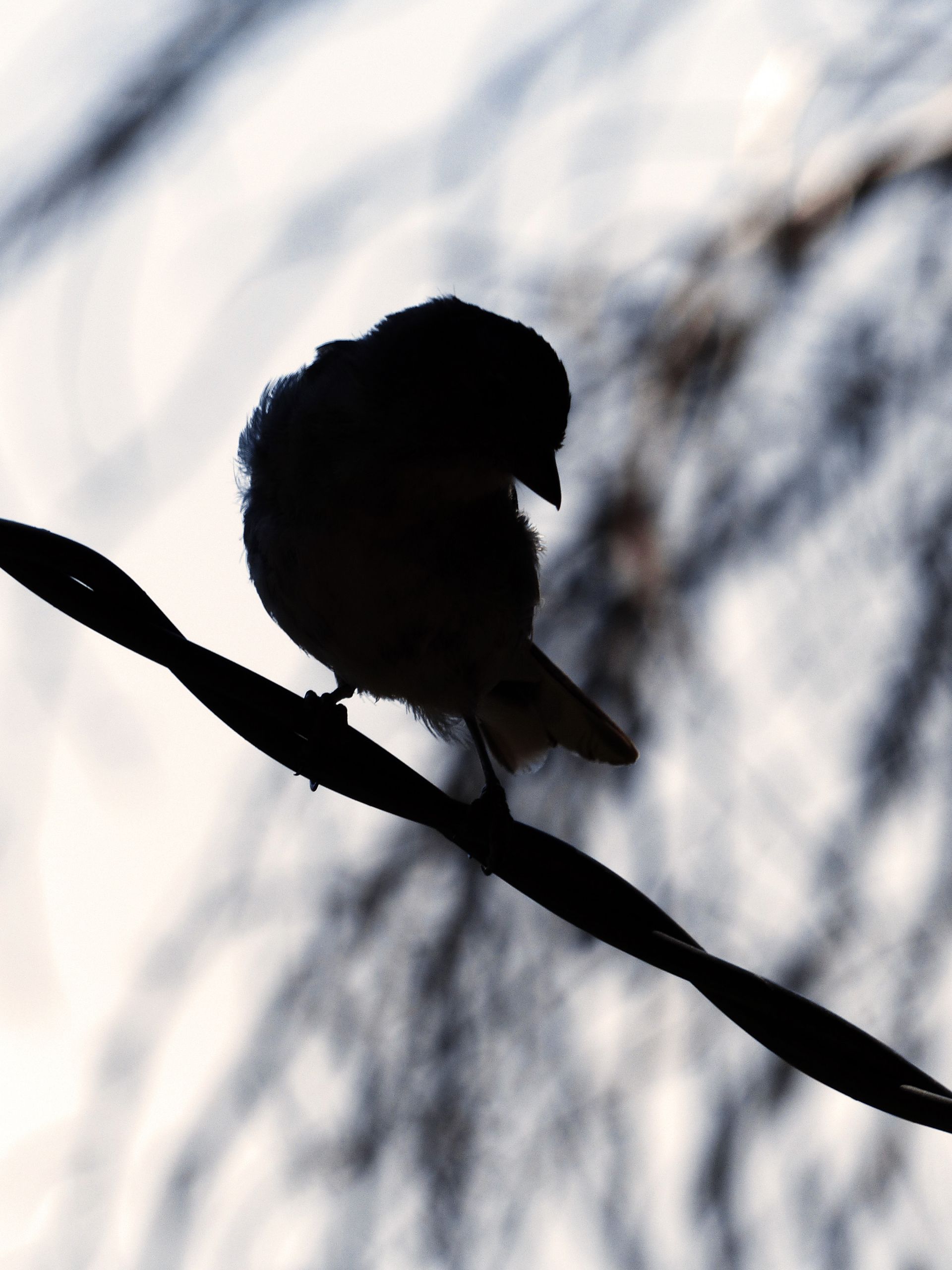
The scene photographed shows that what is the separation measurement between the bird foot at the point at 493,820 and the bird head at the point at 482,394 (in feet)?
2.44

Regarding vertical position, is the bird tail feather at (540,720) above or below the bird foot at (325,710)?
above

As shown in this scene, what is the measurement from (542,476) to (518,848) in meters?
1.29

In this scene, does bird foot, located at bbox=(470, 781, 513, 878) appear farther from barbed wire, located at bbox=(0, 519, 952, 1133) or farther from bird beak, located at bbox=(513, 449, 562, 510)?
bird beak, located at bbox=(513, 449, 562, 510)

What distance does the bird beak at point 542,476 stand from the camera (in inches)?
115

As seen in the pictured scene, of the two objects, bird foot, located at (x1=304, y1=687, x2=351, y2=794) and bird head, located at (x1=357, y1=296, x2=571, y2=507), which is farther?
bird head, located at (x1=357, y1=296, x2=571, y2=507)

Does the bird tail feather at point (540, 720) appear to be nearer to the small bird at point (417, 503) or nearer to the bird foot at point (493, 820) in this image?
the small bird at point (417, 503)

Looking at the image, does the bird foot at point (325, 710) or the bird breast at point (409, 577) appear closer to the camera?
the bird foot at point (325, 710)

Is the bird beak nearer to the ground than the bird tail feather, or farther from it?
farther from it

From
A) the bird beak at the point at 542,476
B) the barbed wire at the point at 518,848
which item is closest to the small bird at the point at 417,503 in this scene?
the bird beak at the point at 542,476

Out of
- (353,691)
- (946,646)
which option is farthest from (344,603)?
(946,646)

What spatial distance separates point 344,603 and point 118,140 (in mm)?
1103

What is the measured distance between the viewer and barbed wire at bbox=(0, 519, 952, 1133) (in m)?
1.65

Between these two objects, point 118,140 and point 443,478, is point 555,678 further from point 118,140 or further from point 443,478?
point 118,140

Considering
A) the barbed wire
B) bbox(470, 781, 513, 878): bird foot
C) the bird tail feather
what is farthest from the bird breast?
the barbed wire
